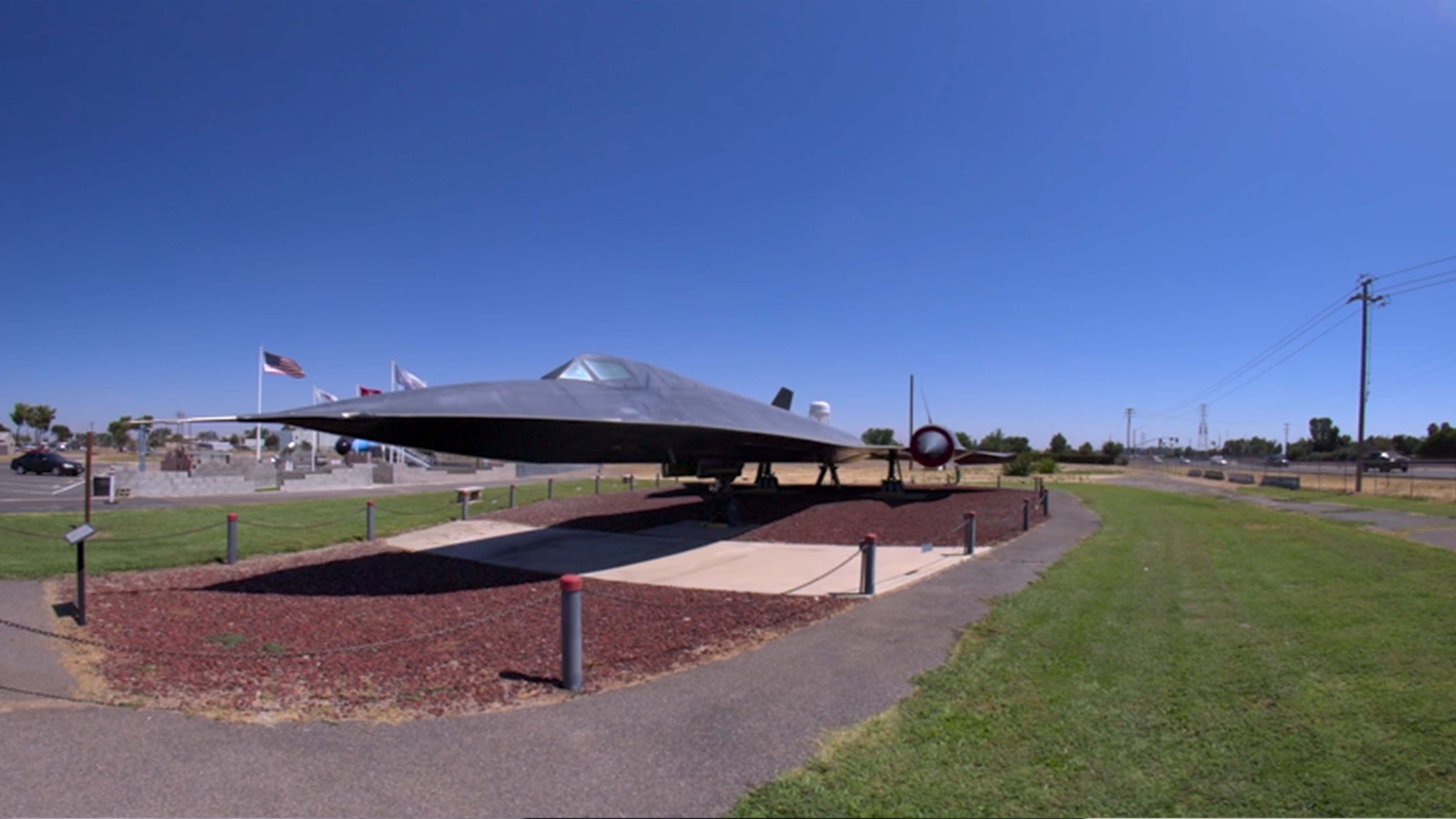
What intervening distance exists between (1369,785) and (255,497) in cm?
2510

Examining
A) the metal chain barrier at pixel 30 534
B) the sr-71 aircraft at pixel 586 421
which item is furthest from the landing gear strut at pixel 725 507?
the metal chain barrier at pixel 30 534

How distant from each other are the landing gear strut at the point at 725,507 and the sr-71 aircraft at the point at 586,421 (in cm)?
16

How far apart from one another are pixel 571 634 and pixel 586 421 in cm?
481

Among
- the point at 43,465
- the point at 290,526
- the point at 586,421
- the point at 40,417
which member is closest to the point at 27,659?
the point at 586,421

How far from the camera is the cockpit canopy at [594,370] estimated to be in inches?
430

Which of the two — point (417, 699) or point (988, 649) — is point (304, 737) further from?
point (988, 649)

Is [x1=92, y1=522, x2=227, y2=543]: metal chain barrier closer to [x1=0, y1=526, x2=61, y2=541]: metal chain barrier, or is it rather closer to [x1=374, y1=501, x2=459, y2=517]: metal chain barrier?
[x1=0, y1=526, x2=61, y2=541]: metal chain barrier

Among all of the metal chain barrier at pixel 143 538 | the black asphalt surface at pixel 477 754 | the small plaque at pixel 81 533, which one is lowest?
the metal chain barrier at pixel 143 538

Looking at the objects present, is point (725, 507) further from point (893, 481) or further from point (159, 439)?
point (159, 439)

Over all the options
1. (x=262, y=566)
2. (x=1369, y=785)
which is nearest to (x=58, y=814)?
(x=1369, y=785)

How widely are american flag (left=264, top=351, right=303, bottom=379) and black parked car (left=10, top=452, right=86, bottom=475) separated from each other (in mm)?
13176

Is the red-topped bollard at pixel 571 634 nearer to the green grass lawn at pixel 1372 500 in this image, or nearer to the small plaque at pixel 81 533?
the small plaque at pixel 81 533

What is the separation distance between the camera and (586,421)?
9414mm

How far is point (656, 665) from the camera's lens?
544 centimetres
